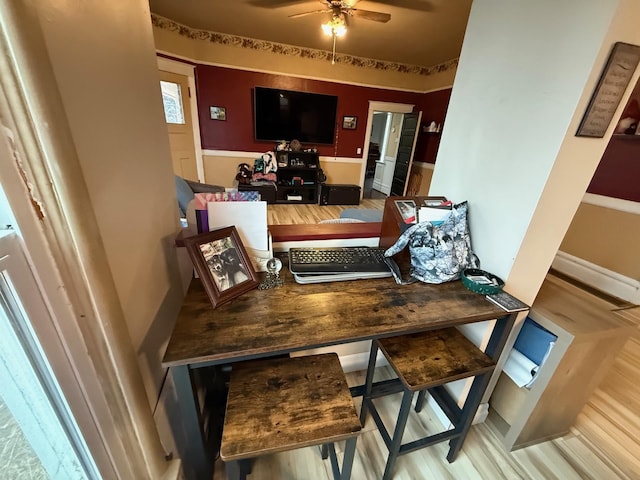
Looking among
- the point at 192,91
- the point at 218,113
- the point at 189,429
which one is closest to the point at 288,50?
the point at 218,113

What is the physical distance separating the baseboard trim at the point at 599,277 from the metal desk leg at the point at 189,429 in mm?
3690

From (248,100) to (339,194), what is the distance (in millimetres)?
2223

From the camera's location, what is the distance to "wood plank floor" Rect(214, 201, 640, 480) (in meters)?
1.21

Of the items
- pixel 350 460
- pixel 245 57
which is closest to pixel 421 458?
pixel 350 460

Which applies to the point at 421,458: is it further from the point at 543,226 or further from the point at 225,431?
the point at 543,226

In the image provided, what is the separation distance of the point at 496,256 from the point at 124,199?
4.44 feet

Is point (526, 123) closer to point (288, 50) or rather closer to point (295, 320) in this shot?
point (295, 320)

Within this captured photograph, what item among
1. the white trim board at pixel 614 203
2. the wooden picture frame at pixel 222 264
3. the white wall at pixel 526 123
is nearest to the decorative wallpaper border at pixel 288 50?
the white trim board at pixel 614 203

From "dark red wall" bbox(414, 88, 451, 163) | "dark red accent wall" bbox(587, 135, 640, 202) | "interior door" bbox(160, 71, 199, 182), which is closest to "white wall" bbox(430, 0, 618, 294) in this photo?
"dark red accent wall" bbox(587, 135, 640, 202)

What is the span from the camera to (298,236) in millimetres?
1279

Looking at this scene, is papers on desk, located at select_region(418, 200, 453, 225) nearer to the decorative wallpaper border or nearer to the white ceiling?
the white ceiling

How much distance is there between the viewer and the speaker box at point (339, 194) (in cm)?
483

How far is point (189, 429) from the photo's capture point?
848 mm

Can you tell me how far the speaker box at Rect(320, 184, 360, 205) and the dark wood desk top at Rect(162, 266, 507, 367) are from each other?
3828 millimetres
